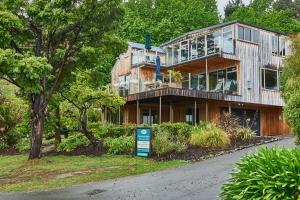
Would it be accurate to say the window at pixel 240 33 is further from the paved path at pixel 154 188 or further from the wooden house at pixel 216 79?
the paved path at pixel 154 188

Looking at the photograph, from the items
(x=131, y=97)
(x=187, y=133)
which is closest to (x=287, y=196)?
(x=187, y=133)

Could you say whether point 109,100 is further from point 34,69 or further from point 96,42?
Answer: point 34,69

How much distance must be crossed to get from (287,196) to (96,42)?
45.1ft

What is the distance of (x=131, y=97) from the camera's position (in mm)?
28875

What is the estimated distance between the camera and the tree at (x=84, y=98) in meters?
21.9

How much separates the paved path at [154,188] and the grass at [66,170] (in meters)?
0.85

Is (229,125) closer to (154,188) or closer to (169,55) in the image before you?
(154,188)

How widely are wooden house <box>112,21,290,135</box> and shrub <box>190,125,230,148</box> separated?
19.2ft

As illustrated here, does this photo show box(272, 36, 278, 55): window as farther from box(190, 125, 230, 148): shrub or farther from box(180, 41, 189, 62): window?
box(190, 125, 230, 148): shrub

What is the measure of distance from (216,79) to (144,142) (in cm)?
1334

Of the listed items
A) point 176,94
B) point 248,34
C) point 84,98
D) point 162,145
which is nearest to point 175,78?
point 176,94

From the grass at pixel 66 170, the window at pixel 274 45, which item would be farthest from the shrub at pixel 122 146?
the window at pixel 274 45

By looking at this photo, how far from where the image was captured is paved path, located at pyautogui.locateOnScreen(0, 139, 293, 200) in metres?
10.7

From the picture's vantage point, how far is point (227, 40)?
95.8 feet
